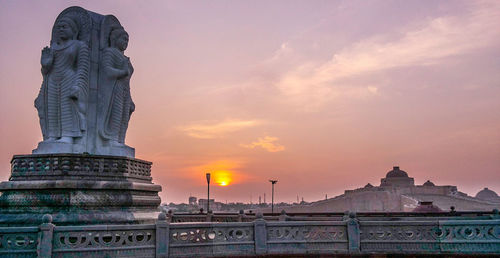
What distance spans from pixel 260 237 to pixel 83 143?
20.6ft

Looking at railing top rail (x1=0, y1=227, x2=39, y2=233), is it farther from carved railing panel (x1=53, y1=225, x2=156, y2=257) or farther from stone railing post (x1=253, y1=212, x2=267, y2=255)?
stone railing post (x1=253, y1=212, x2=267, y2=255)

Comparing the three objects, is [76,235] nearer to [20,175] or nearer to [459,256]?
[20,175]

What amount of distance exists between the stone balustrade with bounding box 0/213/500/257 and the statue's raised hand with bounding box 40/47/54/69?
5.83m

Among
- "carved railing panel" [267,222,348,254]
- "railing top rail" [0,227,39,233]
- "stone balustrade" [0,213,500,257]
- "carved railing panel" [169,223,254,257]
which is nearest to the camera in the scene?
"railing top rail" [0,227,39,233]

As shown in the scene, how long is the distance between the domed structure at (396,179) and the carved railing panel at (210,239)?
6662 cm

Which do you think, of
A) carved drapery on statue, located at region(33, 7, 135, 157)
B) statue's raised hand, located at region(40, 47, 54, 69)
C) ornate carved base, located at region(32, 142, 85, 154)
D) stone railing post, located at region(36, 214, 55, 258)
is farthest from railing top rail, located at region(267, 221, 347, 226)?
statue's raised hand, located at region(40, 47, 54, 69)

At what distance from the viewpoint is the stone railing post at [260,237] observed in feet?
32.9

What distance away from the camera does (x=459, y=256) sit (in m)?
9.97

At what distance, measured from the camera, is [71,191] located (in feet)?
37.5

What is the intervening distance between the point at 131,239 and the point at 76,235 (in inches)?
46.8

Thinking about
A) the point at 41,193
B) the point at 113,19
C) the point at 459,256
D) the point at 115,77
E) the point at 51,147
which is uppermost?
the point at 113,19

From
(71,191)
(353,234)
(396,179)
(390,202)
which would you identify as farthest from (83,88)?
(396,179)

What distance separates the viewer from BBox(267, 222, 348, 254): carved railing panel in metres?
10.2

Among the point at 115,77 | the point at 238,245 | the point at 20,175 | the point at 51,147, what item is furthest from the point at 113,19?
the point at 238,245
